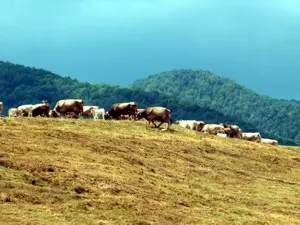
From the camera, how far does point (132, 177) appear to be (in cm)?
3550

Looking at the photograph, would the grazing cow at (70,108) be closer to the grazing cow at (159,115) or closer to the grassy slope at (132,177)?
the grazing cow at (159,115)

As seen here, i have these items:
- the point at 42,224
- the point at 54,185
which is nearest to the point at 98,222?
the point at 42,224

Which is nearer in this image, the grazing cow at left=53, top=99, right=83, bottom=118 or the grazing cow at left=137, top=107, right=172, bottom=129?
the grazing cow at left=137, top=107, right=172, bottom=129

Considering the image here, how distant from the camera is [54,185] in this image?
3038 cm

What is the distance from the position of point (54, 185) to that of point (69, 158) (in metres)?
6.03

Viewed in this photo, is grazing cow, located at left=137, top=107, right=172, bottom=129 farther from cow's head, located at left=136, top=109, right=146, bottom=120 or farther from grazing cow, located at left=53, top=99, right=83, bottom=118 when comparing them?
grazing cow, located at left=53, top=99, right=83, bottom=118

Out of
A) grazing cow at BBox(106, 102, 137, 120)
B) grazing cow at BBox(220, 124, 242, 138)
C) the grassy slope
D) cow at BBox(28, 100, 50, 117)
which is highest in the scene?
grazing cow at BBox(106, 102, 137, 120)

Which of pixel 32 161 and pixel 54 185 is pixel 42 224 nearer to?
pixel 54 185

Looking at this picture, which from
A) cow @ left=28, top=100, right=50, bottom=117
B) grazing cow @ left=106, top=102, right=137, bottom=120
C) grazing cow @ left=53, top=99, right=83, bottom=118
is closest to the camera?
cow @ left=28, top=100, right=50, bottom=117

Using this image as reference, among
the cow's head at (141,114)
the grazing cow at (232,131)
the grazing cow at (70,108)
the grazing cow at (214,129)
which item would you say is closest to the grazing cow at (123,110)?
the grazing cow at (70,108)

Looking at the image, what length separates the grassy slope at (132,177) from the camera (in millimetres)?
27562

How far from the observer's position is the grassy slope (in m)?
27.6

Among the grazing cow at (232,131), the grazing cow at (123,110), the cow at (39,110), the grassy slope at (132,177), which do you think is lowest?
the grassy slope at (132,177)

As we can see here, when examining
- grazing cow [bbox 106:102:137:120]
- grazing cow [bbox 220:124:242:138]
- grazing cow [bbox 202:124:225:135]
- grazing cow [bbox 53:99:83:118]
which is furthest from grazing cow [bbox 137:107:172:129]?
grazing cow [bbox 220:124:242:138]
